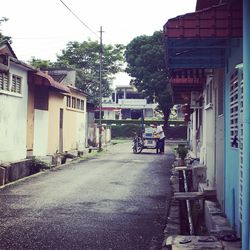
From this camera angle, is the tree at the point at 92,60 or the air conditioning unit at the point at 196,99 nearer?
the air conditioning unit at the point at 196,99

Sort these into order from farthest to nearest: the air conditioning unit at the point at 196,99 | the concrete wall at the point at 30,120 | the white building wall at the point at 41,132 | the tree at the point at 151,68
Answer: the tree at the point at 151,68, the white building wall at the point at 41,132, the concrete wall at the point at 30,120, the air conditioning unit at the point at 196,99

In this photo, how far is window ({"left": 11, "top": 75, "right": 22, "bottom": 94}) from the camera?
16.8 metres

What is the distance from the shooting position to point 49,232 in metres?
7.41

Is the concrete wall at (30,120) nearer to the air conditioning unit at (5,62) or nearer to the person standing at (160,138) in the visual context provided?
the air conditioning unit at (5,62)

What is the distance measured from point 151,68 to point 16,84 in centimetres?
3153

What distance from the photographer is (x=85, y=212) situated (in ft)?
30.1

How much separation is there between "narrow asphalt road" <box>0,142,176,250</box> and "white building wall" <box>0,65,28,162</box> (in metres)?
2.00

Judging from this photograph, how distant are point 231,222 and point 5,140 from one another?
36.7 feet

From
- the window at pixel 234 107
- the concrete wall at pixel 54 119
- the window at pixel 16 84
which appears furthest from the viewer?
the concrete wall at pixel 54 119

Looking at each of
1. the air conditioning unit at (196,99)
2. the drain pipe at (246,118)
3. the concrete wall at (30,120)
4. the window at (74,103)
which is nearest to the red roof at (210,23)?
the drain pipe at (246,118)

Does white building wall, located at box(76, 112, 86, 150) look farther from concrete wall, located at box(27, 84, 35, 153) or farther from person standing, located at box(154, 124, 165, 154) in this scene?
concrete wall, located at box(27, 84, 35, 153)

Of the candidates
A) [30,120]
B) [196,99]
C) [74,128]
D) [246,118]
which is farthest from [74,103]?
[246,118]

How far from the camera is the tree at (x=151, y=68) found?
46688 mm

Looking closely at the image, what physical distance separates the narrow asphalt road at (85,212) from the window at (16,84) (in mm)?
4007
